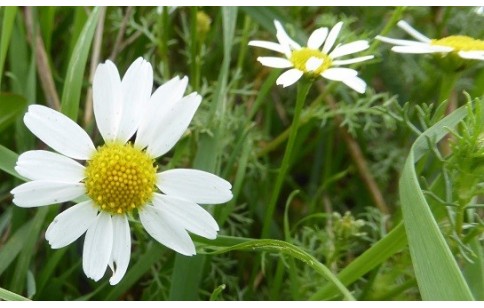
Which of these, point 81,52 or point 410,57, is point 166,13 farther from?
point 410,57

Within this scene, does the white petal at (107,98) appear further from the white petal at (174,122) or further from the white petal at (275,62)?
the white petal at (275,62)

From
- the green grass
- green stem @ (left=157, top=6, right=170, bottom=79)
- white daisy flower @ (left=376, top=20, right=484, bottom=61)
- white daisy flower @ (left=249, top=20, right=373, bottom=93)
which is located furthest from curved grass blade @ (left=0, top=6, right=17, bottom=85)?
white daisy flower @ (left=376, top=20, right=484, bottom=61)

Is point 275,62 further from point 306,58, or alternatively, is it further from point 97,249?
point 97,249

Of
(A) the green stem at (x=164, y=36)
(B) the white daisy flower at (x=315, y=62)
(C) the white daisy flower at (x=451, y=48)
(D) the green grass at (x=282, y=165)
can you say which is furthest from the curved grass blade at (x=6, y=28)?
(C) the white daisy flower at (x=451, y=48)

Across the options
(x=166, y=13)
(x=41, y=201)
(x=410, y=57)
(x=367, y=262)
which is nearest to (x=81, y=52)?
(x=166, y=13)

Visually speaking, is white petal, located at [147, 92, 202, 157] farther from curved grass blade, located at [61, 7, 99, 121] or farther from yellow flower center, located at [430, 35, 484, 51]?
yellow flower center, located at [430, 35, 484, 51]
